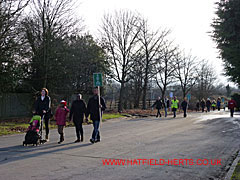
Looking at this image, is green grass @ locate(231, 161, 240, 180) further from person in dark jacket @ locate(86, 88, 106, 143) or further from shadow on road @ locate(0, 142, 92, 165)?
person in dark jacket @ locate(86, 88, 106, 143)

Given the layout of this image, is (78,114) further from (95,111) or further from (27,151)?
(27,151)

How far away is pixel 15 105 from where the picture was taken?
21953 mm

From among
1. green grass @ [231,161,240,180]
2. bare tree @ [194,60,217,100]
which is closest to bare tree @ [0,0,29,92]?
green grass @ [231,161,240,180]

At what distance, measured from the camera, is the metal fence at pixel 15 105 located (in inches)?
828

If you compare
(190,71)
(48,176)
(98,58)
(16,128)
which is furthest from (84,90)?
(190,71)

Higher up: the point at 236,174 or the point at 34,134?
the point at 34,134

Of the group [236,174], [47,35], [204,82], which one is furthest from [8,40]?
[204,82]

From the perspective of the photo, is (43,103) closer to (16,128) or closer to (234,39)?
(16,128)

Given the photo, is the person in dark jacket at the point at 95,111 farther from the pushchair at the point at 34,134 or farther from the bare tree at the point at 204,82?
the bare tree at the point at 204,82

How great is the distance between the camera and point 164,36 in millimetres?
36125

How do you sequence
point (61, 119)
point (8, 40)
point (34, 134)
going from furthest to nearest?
point (8, 40) < point (61, 119) < point (34, 134)

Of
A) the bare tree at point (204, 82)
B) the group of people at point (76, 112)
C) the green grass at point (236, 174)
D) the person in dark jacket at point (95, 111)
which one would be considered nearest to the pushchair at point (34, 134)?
the group of people at point (76, 112)

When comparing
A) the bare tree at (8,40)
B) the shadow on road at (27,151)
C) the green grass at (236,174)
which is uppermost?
the bare tree at (8,40)

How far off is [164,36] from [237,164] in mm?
30336
